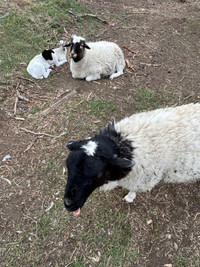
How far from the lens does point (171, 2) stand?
10.6m

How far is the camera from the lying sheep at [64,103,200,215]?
235cm

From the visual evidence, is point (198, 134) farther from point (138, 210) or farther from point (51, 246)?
point (51, 246)

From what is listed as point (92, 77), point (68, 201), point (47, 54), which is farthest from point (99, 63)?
point (68, 201)

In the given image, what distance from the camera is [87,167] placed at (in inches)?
89.5

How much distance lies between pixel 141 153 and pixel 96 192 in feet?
4.34

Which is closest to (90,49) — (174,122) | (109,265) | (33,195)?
(174,122)

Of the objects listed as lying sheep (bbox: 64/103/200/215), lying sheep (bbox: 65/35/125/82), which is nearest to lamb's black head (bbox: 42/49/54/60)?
lying sheep (bbox: 65/35/125/82)

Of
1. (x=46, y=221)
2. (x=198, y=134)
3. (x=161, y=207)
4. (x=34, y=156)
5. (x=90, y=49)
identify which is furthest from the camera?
(x=90, y=49)

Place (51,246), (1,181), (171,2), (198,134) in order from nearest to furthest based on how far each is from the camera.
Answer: (198,134)
(51,246)
(1,181)
(171,2)

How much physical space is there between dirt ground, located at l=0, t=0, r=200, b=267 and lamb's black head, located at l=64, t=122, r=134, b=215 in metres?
1.18

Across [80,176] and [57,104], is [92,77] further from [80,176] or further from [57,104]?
[80,176]

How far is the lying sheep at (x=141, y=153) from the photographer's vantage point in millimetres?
2346

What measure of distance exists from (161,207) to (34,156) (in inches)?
106

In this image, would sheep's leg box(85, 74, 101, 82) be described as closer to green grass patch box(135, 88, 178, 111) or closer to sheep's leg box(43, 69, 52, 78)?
sheep's leg box(43, 69, 52, 78)
